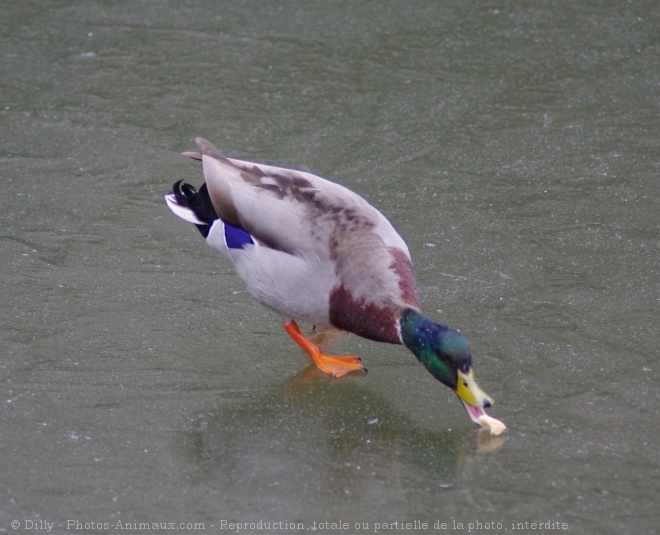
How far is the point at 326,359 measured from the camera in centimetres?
388

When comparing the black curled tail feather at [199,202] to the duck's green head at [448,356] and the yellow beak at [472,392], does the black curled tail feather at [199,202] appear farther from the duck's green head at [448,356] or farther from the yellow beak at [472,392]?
the yellow beak at [472,392]

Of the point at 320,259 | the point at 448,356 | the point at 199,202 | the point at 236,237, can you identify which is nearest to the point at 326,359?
the point at 320,259

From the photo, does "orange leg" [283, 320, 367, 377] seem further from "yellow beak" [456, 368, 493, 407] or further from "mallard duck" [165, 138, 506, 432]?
"yellow beak" [456, 368, 493, 407]

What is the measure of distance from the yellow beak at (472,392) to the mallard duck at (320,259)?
0.09 ft

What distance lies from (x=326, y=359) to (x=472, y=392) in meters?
0.80

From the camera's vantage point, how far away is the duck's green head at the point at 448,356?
325cm

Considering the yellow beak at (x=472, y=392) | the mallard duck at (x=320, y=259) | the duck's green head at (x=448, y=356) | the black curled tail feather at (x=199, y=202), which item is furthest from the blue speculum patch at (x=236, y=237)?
the yellow beak at (x=472, y=392)

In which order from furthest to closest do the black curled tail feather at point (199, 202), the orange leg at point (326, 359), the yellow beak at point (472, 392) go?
the black curled tail feather at point (199, 202), the orange leg at point (326, 359), the yellow beak at point (472, 392)

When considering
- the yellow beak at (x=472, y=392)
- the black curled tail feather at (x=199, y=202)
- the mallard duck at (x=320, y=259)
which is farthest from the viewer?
the black curled tail feather at (x=199, y=202)

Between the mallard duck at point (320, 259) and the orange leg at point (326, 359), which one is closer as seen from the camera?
the mallard duck at point (320, 259)

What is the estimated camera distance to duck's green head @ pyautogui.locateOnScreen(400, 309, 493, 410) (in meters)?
3.25

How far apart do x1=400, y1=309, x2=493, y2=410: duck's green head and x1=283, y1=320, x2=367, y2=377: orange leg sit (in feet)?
1.57

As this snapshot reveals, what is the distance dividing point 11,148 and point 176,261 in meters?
1.65

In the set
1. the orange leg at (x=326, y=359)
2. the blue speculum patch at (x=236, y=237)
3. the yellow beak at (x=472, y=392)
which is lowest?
the orange leg at (x=326, y=359)
